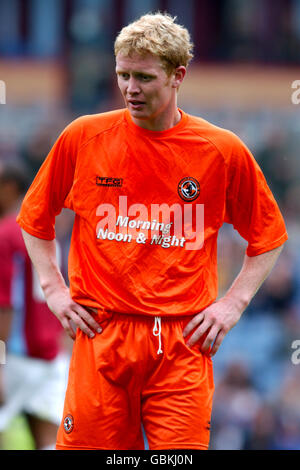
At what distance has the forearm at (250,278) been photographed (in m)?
4.04

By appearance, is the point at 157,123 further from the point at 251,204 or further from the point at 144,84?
the point at 251,204

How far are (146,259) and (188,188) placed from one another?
0.37 metres

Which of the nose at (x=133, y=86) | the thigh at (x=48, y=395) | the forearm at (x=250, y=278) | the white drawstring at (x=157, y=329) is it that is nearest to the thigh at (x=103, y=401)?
the white drawstring at (x=157, y=329)

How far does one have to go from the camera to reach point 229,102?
14930 millimetres

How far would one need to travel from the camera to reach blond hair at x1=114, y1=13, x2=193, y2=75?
364 centimetres

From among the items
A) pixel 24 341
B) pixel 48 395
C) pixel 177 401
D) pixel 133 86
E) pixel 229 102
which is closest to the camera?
pixel 133 86

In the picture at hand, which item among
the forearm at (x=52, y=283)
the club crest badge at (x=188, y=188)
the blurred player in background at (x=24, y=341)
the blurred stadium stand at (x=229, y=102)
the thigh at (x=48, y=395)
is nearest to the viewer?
the club crest badge at (x=188, y=188)

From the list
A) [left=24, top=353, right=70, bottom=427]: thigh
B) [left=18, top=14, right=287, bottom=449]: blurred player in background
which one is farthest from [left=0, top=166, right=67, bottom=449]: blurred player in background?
[left=18, top=14, right=287, bottom=449]: blurred player in background

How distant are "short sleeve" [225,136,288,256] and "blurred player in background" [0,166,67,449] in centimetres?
222

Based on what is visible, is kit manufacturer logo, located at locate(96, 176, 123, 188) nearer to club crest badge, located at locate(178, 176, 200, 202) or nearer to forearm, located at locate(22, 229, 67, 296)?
club crest badge, located at locate(178, 176, 200, 202)

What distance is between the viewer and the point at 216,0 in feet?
53.8

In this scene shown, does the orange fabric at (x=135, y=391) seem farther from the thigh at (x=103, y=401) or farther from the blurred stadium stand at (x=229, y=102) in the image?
the blurred stadium stand at (x=229, y=102)

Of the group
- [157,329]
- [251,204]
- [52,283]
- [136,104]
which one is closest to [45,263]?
[52,283]

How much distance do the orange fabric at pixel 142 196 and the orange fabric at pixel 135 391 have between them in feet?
0.39
